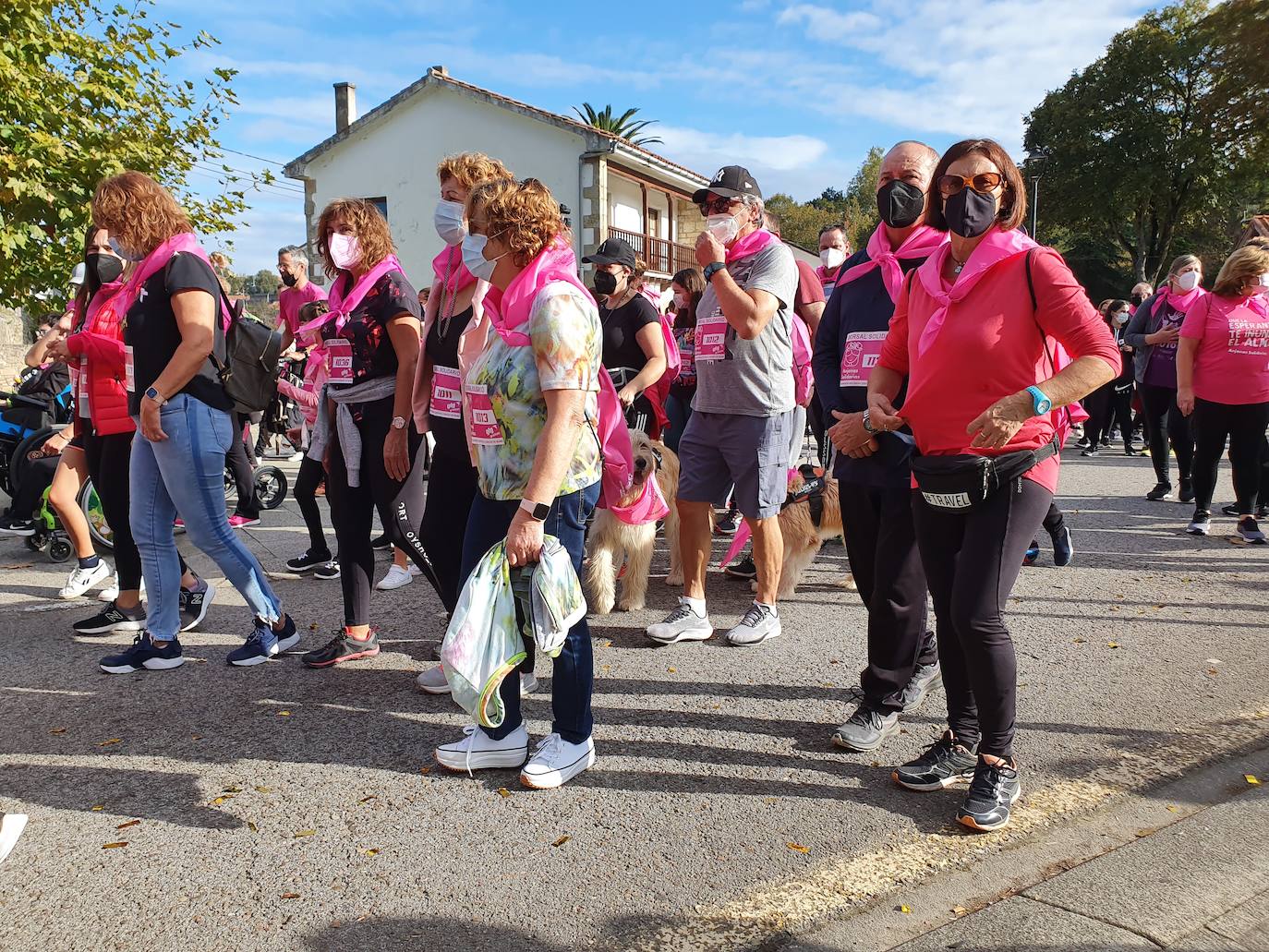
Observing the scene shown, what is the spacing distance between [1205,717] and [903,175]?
262cm

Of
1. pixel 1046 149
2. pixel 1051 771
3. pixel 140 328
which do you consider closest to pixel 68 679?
pixel 140 328

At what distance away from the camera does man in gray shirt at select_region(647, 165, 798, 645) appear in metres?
4.33

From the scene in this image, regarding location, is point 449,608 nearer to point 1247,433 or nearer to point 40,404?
point 40,404

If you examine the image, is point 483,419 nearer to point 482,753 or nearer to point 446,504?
point 446,504

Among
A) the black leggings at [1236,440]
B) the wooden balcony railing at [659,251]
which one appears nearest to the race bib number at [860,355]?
the black leggings at [1236,440]

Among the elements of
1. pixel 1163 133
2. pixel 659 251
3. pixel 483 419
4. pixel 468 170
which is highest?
pixel 1163 133

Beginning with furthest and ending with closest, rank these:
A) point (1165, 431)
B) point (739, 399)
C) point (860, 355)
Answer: point (1165, 431) < point (739, 399) < point (860, 355)

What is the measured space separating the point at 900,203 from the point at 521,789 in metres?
2.65

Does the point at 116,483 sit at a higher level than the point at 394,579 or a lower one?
higher

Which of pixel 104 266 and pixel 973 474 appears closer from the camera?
pixel 973 474

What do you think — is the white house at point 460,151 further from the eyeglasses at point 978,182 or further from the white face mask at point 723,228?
the eyeglasses at point 978,182

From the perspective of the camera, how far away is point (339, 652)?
15.0 ft

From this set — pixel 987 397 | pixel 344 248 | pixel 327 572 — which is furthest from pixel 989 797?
pixel 327 572

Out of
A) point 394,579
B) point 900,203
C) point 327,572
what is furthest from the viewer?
point 327,572
